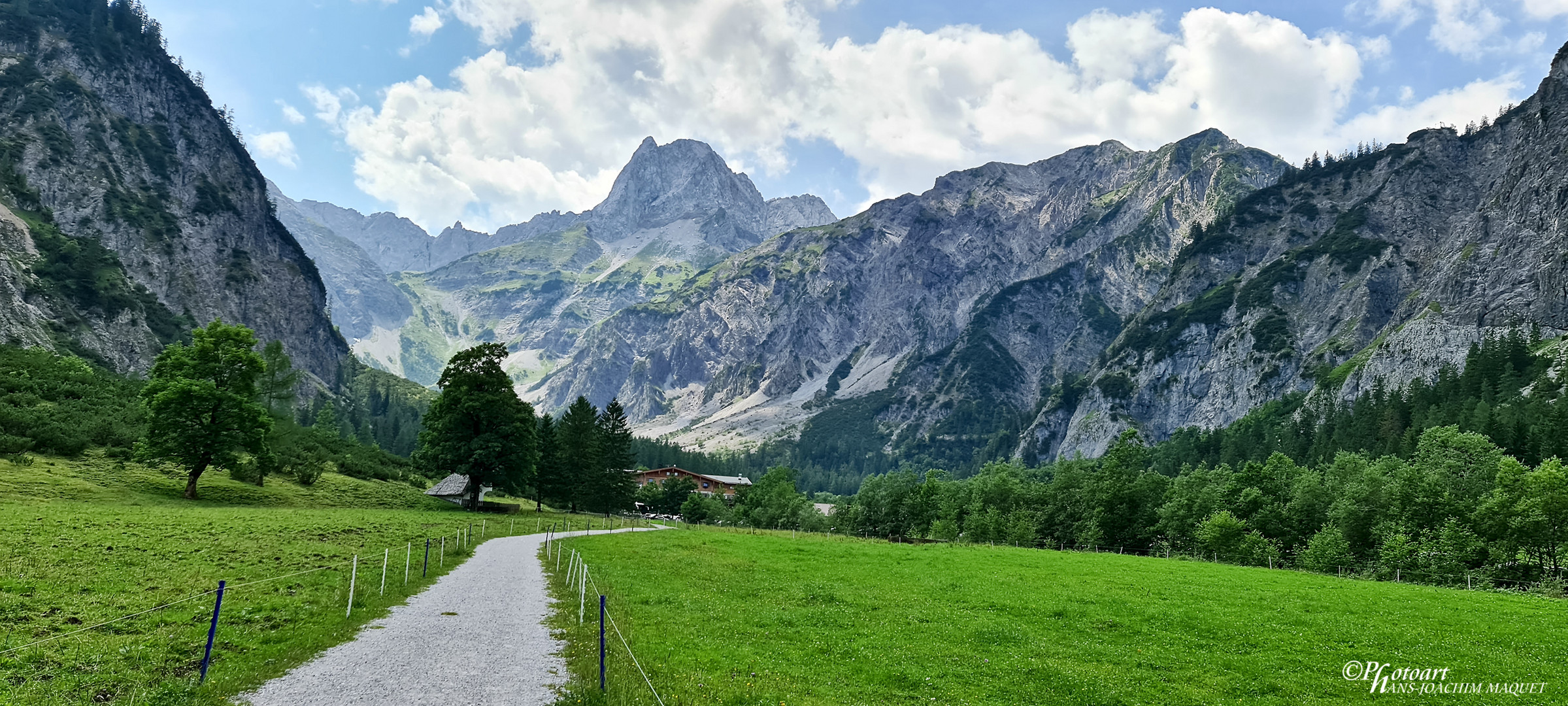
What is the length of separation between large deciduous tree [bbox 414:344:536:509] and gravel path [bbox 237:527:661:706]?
56.0 metres

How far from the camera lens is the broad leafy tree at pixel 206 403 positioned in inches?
2544

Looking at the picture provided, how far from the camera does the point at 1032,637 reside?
2562 centimetres

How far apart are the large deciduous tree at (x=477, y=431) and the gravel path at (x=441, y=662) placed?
55962 millimetres

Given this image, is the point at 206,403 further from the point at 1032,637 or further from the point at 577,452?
the point at 1032,637

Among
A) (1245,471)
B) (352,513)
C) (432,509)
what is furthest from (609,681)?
(1245,471)

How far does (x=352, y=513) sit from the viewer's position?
6400 cm

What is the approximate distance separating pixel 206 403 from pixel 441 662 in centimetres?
6441

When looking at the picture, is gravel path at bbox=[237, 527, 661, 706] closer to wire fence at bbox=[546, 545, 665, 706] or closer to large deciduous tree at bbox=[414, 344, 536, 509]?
wire fence at bbox=[546, 545, 665, 706]

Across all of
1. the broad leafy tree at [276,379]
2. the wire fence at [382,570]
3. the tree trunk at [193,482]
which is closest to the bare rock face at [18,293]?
the broad leafy tree at [276,379]

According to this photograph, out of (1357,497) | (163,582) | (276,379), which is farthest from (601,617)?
(276,379)

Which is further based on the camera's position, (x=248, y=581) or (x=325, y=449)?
(x=325, y=449)

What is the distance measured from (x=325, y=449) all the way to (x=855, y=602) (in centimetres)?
10384

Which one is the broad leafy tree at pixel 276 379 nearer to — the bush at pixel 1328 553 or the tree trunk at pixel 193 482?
the tree trunk at pixel 193 482

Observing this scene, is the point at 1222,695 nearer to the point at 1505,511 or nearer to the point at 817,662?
the point at 817,662
